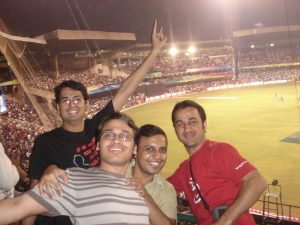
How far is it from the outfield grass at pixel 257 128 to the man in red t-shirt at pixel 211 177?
12.6 meters

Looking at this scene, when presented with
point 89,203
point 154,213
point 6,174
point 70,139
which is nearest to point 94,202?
point 89,203

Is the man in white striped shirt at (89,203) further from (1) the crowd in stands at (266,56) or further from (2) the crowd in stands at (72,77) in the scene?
(1) the crowd in stands at (266,56)

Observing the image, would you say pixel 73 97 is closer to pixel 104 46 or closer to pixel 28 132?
pixel 28 132

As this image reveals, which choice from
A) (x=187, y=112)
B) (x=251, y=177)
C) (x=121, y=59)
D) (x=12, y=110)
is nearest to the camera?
(x=251, y=177)

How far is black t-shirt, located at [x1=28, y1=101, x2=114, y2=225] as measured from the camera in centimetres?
361

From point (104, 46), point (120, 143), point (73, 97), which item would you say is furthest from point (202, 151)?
point (104, 46)

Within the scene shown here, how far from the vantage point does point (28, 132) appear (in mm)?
23844

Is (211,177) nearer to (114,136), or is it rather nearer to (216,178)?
(216,178)

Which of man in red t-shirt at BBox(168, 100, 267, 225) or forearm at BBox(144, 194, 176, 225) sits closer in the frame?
forearm at BBox(144, 194, 176, 225)

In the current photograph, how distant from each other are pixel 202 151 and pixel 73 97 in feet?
6.20

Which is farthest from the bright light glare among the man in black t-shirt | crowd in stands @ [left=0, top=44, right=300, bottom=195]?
the man in black t-shirt

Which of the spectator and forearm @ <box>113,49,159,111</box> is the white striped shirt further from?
forearm @ <box>113,49,159,111</box>

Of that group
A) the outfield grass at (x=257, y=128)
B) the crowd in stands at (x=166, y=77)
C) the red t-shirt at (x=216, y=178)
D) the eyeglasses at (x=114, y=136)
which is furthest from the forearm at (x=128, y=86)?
the crowd in stands at (x=166, y=77)

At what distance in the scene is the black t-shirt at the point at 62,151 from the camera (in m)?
3.61
